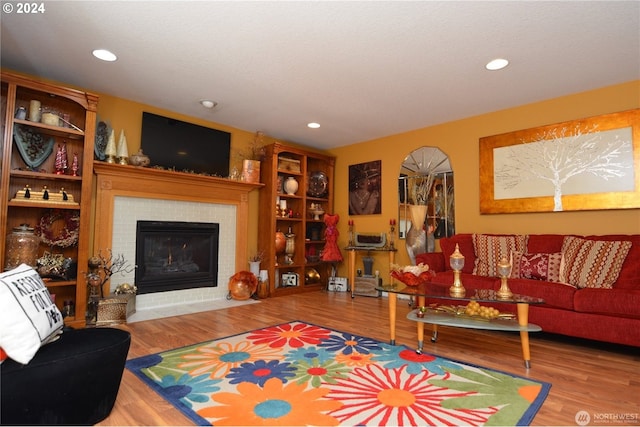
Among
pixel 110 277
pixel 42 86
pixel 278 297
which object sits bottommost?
pixel 278 297

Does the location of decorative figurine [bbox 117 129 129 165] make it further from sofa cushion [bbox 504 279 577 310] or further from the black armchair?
sofa cushion [bbox 504 279 577 310]

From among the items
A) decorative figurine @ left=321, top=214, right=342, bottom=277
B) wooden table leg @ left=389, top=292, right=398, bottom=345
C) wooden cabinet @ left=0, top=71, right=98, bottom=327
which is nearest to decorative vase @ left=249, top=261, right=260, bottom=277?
decorative figurine @ left=321, top=214, right=342, bottom=277

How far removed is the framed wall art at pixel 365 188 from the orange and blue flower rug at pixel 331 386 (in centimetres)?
287

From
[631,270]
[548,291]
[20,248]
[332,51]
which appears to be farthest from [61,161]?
[631,270]

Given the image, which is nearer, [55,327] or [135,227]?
[55,327]

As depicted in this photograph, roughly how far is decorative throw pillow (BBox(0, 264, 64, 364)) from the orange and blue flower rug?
68cm

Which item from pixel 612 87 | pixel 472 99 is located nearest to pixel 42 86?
pixel 472 99

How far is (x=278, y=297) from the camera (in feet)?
15.8

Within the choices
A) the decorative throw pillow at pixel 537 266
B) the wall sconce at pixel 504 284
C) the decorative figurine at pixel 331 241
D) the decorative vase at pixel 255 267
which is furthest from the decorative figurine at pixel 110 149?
the decorative throw pillow at pixel 537 266

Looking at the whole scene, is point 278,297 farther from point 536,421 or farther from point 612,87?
point 612,87

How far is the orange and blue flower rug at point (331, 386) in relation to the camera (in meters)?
1.64

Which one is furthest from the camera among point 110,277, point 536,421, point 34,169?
point 110,277

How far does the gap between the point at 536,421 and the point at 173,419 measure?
1.72m

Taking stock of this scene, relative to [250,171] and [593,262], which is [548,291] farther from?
[250,171]
